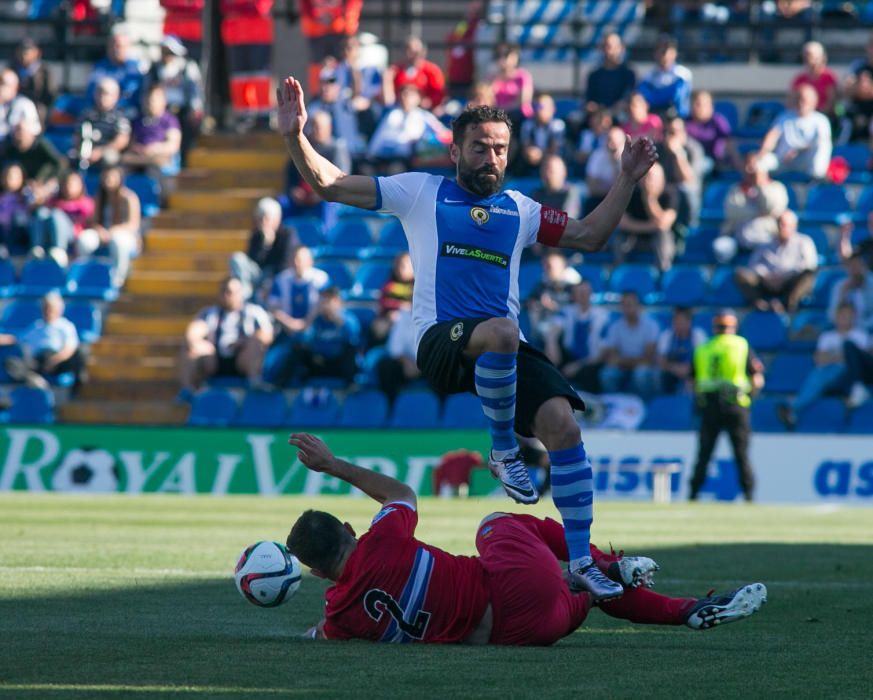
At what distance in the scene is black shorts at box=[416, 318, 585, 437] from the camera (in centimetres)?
807

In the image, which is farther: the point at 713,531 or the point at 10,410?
the point at 10,410

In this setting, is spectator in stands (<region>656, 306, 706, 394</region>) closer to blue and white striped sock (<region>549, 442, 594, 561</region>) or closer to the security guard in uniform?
the security guard in uniform

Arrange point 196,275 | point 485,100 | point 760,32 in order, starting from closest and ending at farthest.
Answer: point 485,100 < point 196,275 < point 760,32

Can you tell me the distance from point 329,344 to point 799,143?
6.90 m

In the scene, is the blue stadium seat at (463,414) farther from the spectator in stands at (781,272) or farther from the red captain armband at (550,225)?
the red captain armband at (550,225)

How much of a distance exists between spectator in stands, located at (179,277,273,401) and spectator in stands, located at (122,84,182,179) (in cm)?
421

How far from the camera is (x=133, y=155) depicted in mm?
24906

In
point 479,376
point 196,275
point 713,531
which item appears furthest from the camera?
point 196,275

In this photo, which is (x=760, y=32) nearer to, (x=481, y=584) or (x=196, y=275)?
(x=196, y=275)

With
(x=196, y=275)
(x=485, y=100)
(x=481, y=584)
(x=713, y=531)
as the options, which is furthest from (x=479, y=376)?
(x=196, y=275)

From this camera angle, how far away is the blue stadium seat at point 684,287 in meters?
21.6

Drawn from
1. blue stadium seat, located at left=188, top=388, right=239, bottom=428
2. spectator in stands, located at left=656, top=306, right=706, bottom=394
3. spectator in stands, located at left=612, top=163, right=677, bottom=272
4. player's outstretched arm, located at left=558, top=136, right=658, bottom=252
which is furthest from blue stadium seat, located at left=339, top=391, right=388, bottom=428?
player's outstretched arm, located at left=558, top=136, right=658, bottom=252

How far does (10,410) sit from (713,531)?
10.2m

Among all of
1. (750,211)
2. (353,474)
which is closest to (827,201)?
(750,211)
